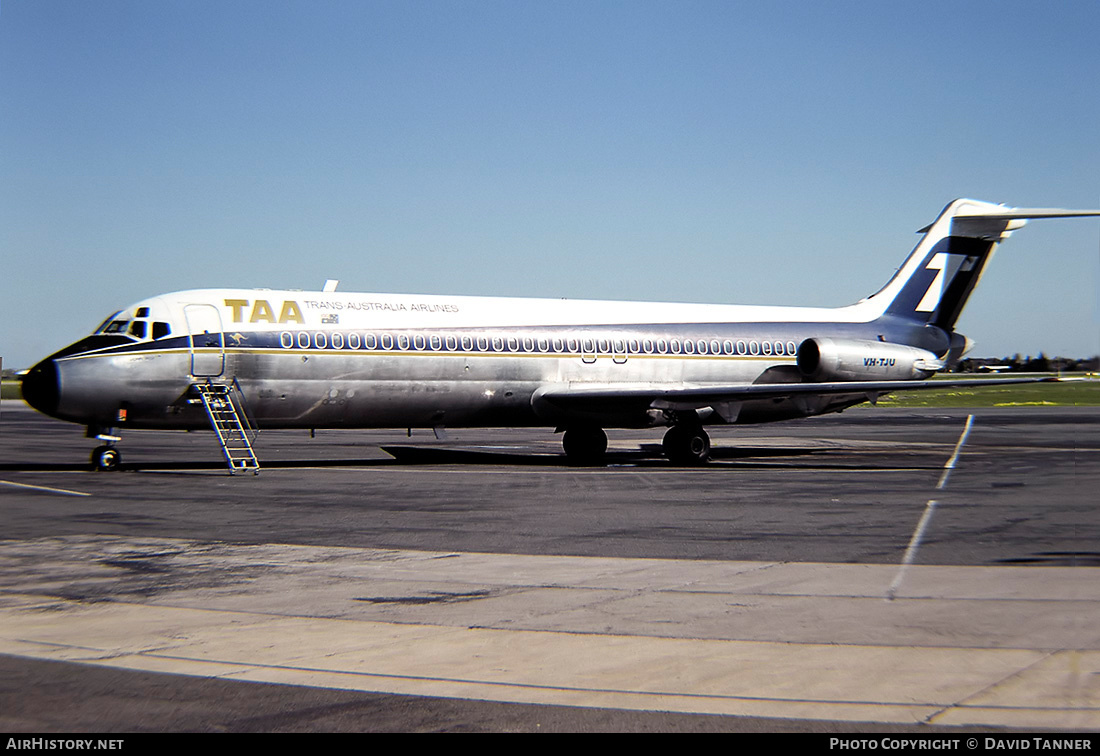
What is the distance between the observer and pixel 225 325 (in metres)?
22.2

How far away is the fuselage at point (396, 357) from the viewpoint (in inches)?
835

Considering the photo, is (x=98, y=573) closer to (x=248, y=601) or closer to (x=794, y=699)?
(x=248, y=601)

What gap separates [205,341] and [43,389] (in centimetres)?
312

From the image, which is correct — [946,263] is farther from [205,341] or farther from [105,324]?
[105,324]

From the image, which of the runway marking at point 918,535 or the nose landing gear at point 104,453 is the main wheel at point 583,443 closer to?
the runway marking at point 918,535

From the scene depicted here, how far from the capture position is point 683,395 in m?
24.7

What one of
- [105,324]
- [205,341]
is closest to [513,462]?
[205,341]

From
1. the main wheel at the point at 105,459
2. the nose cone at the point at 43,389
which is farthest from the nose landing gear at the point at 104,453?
the nose cone at the point at 43,389

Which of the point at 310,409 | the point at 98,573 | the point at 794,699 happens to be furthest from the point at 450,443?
the point at 794,699

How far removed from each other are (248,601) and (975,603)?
5.97 metres

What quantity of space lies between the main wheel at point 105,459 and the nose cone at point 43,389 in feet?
5.98

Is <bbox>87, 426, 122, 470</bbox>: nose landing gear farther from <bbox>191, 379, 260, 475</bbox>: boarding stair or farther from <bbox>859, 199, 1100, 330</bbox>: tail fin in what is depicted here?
<bbox>859, 199, 1100, 330</bbox>: tail fin

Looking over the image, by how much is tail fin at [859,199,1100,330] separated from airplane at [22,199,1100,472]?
42 mm

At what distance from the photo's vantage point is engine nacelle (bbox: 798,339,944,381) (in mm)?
27750
